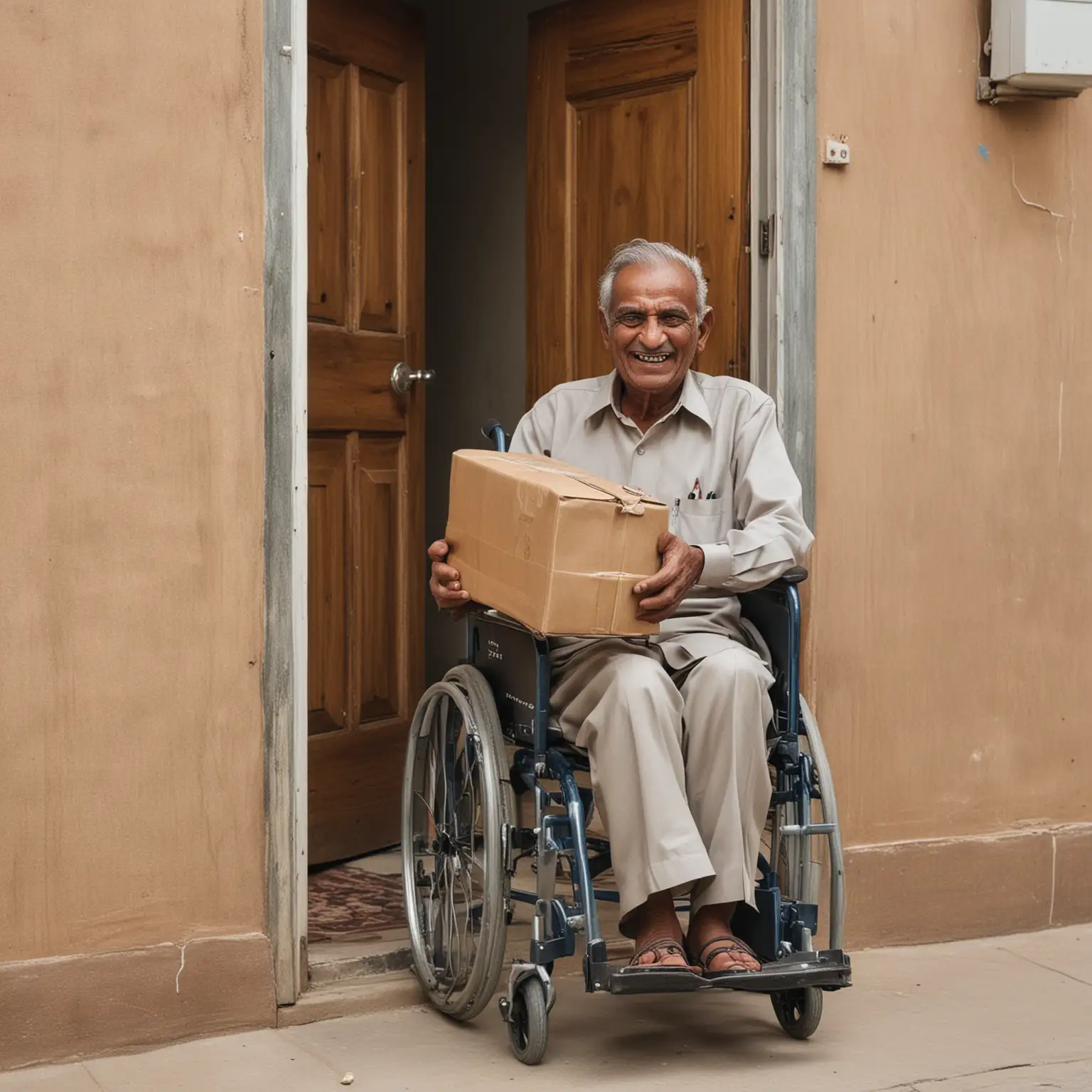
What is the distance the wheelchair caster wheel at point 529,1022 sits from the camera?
116 inches

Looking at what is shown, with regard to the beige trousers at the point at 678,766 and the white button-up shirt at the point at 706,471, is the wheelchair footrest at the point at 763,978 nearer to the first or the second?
the beige trousers at the point at 678,766

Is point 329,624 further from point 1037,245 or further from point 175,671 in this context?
point 1037,245

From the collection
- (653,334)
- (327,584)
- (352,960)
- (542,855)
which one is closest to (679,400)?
(653,334)

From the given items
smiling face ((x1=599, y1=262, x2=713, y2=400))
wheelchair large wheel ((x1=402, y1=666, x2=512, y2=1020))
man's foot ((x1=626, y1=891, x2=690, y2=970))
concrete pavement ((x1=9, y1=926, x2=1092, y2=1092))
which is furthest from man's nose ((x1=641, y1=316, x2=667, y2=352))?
concrete pavement ((x1=9, y1=926, x2=1092, y2=1092))

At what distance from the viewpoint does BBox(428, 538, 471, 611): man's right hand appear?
3.19 meters

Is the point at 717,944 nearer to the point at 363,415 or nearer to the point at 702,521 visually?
the point at 702,521

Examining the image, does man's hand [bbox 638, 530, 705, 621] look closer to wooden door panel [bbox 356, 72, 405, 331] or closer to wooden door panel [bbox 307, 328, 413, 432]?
wooden door panel [bbox 307, 328, 413, 432]

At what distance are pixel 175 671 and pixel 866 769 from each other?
164 cm

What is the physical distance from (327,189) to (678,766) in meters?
1.91

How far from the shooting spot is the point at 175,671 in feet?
10.0

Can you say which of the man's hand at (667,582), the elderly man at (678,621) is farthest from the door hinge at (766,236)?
the man's hand at (667,582)

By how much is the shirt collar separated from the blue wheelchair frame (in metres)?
0.39

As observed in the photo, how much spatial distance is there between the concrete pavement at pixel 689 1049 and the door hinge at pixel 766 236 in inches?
64.3

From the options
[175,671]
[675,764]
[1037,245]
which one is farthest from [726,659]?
[1037,245]
